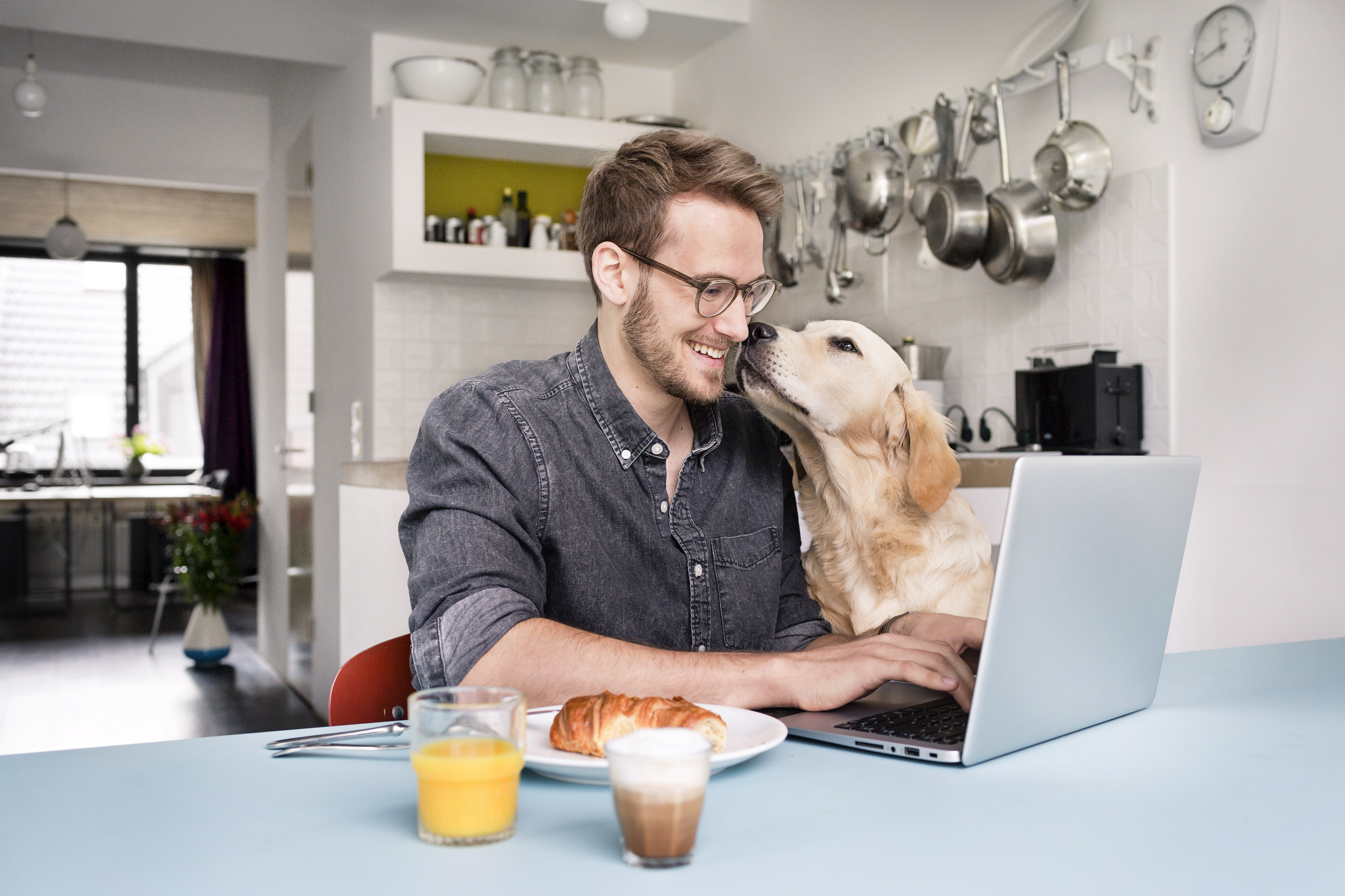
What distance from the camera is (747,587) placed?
58.5 inches

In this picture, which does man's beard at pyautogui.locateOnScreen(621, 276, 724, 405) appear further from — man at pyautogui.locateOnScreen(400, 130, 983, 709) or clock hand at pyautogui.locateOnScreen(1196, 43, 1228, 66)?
clock hand at pyautogui.locateOnScreen(1196, 43, 1228, 66)

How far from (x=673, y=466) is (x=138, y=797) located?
0.83 m

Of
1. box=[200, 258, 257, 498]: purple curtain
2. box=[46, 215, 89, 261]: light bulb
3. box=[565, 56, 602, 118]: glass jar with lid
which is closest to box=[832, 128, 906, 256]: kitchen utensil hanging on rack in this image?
box=[565, 56, 602, 118]: glass jar with lid

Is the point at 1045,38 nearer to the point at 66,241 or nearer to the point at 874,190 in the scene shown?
the point at 874,190

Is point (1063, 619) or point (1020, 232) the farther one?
point (1020, 232)

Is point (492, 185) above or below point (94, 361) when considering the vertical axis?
above

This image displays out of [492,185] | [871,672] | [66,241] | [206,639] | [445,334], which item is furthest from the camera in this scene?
[66,241]

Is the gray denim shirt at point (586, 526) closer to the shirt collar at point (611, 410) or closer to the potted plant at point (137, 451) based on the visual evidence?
the shirt collar at point (611, 410)

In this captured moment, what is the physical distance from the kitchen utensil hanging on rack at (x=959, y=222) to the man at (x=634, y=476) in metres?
1.52

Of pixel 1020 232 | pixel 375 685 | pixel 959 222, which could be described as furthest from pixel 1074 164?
Result: pixel 375 685

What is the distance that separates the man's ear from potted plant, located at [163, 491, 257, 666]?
5.00 metres

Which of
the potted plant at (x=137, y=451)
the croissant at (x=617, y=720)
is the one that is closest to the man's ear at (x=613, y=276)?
the croissant at (x=617, y=720)

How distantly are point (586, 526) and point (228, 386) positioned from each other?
31.1 ft

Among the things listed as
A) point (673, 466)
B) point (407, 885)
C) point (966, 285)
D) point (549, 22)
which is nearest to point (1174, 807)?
point (407, 885)
